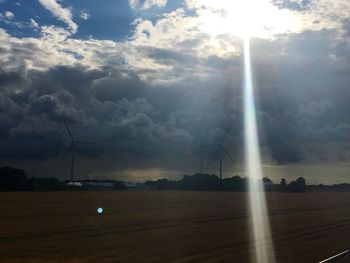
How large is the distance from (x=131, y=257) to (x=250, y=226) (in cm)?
2096

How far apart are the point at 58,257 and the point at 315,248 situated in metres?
13.7

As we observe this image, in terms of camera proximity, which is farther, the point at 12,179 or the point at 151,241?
the point at 12,179

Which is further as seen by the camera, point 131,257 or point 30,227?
point 30,227

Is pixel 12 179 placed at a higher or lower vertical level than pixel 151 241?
higher

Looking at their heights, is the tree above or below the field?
above

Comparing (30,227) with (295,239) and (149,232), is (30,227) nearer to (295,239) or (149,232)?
(149,232)

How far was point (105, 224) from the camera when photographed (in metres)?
44.1

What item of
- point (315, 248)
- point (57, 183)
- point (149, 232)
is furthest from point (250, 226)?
point (57, 183)

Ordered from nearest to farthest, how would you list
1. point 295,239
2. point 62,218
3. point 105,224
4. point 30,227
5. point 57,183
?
point 295,239
point 30,227
point 105,224
point 62,218
point 57,183

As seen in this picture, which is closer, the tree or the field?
the field

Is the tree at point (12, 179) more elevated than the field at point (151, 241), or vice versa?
the tree at point (12, 179)

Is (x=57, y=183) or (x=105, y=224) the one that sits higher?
(x=57, y=183)

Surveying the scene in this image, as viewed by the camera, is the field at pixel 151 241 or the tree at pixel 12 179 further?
the tree at pixel 12 179

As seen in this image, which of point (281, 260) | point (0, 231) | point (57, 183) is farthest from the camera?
point (57, 183)
